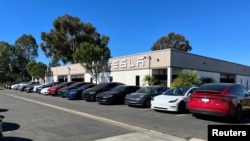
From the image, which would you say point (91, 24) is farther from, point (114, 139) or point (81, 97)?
point (114, 139)

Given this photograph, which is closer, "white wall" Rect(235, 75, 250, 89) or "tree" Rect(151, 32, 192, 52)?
"white wall" Rect(235, 75, 250, 89)

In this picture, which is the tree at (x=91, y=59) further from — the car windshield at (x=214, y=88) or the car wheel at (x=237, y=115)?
the car wheel at (x=237, y=115)

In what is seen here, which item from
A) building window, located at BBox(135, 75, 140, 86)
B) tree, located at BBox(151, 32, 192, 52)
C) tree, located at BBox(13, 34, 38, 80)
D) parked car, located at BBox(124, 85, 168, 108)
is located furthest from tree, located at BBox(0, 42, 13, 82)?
parked car, located at BBox(124, 85, 168, 108)

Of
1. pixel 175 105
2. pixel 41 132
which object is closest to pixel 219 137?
pixel 41 132

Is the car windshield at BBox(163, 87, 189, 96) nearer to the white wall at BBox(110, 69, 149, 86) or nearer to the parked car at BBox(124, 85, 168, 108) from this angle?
the parked car at BBox(124, 85, 168, 108)

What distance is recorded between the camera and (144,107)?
16797mm

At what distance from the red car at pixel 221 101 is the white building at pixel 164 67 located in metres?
16.5

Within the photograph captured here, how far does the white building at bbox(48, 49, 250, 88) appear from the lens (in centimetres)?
2894

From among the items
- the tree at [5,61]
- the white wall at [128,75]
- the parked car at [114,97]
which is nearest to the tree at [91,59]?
the white wall at [128,75]

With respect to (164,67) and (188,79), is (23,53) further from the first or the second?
(188,79)

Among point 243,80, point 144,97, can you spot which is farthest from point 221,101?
point 243,80

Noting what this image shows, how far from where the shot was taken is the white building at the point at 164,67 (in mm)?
28938

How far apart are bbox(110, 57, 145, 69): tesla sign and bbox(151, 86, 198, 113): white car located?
1642 cm

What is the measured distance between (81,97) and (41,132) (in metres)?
14.8
